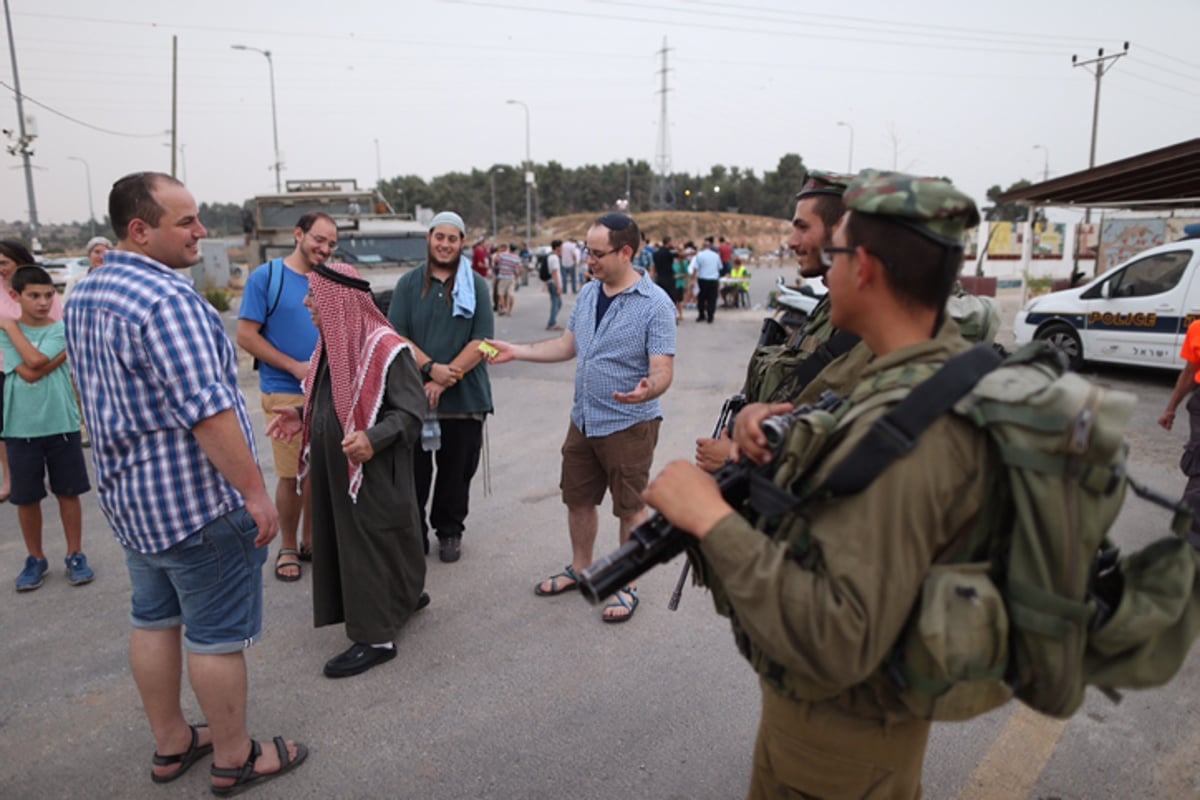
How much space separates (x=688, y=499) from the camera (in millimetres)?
1460

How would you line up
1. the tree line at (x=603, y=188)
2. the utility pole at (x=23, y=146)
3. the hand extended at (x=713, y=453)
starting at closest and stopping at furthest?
the hand extended at (x=713, y=453)
the utility pole at (x=23, y=146)
the tree line at (x=603, y=188)

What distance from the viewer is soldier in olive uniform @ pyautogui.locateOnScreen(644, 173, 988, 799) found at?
4.13 feet

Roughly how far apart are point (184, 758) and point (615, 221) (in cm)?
283

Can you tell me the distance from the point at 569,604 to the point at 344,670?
47.4 inches

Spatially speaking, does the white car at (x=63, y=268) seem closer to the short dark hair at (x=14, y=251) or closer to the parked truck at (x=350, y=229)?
the parked truck at (x=350, y=229)

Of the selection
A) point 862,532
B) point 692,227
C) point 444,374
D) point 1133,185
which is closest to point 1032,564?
point 862,532

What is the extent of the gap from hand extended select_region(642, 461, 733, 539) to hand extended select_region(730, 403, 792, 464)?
3.7 inches

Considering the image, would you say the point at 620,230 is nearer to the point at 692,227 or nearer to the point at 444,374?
the point at 444,374

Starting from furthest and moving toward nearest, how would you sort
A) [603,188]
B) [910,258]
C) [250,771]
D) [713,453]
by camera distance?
1. [603,188]
2. [250,771]
3. [713,453]
4. [910,258]

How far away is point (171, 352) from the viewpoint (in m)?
2.32

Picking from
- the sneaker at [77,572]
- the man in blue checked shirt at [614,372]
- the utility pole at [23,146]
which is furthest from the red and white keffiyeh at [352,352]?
the utility pole at [23,146]

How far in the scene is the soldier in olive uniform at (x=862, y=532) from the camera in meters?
1.26

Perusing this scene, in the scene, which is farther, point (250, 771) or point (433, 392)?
point (433, 392)

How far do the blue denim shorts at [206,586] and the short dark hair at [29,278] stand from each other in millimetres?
2403
